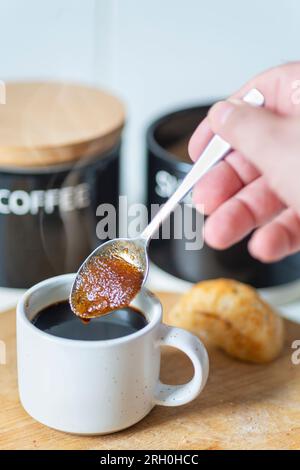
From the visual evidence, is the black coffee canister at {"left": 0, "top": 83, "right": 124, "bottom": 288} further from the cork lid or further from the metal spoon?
the metal spoon

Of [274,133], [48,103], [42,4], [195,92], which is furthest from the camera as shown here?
[195,92]

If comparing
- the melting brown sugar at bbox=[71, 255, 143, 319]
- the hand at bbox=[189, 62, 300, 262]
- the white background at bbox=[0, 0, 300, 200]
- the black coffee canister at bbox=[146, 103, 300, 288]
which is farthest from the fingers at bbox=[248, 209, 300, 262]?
the white background at bbox=[0, 0, 300, 200]

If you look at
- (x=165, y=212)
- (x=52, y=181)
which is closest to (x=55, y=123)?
(x=52, y=181)

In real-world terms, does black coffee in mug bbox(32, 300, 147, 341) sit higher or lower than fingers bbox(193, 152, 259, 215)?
lower

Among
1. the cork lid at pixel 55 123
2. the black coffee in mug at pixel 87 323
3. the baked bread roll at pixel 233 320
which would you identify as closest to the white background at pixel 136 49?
the cork lid at pixel 55 123

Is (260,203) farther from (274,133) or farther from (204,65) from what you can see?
(204,65)

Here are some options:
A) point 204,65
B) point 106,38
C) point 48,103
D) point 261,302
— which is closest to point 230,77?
point 204,65

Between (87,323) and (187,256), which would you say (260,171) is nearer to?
(87,323)
